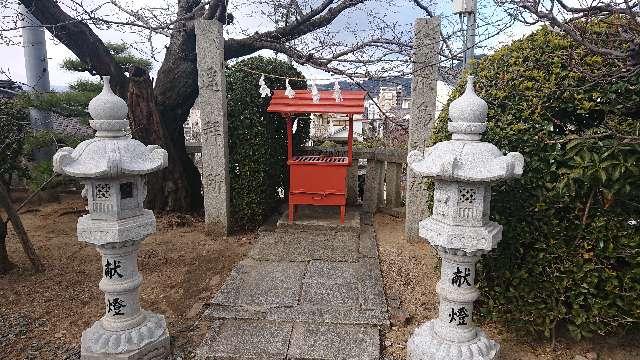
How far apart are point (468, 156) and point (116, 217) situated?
8.06 ft

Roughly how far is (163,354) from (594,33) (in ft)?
13.4

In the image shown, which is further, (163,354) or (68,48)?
(68,48)

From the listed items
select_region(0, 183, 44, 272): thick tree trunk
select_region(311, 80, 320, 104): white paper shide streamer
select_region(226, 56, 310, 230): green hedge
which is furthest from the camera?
select_region(226, 56, 310, 230): green hedge

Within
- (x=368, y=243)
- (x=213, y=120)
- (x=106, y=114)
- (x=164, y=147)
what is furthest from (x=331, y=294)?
(x=164, y=147)

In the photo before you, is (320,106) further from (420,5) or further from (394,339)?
(394,339)

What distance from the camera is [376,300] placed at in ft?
12.9

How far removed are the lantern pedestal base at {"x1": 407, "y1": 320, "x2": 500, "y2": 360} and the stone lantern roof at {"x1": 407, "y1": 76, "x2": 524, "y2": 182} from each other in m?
1.21

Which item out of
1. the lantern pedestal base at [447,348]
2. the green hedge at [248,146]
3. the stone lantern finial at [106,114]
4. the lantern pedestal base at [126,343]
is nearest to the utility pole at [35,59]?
the green hedge at [248,146]

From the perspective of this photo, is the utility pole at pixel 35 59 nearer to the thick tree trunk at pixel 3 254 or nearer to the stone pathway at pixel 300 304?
the thick tree trunk at pixel 3 254

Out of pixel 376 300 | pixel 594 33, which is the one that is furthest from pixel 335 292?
pixel 594 33

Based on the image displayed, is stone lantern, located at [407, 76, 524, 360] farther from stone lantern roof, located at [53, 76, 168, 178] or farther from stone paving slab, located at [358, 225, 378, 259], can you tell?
stone paving slab, located at [358, 225, 378, 259]

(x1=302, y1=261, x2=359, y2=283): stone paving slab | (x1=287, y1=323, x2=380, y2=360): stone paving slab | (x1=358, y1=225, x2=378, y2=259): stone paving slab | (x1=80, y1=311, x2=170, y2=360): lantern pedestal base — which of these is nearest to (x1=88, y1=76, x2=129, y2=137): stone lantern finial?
(x1=80, y1=311, x2=170, y2=360): lantern pedestal base

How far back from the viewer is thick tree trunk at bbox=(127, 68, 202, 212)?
626cm

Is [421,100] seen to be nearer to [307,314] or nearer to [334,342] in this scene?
[307,314]
